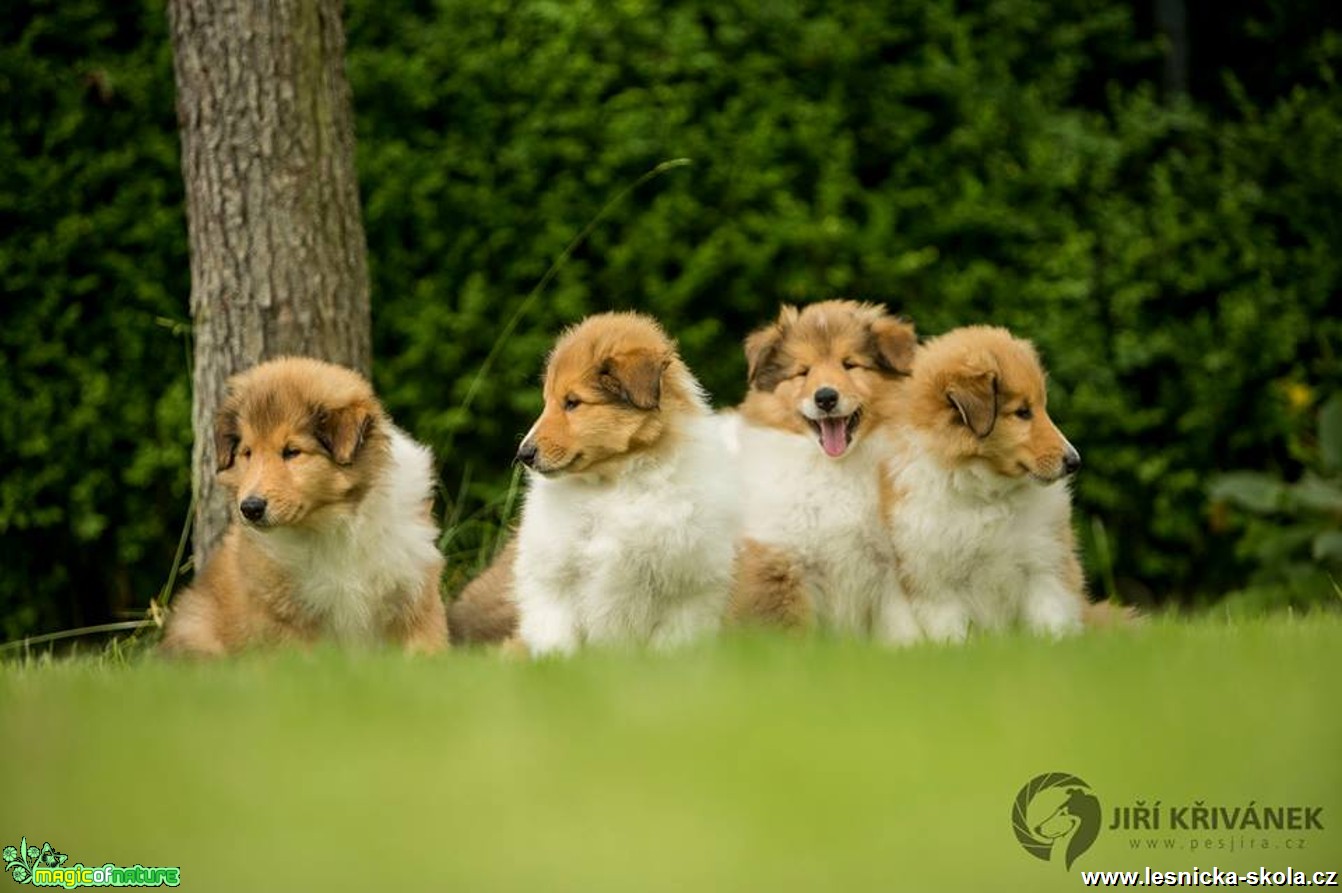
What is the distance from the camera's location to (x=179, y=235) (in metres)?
7.99

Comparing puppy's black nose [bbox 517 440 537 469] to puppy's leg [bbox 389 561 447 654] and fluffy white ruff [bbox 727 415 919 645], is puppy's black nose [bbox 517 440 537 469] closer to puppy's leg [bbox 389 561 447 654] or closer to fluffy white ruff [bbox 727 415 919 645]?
puppy's leg [bbox 389 561 447 654]

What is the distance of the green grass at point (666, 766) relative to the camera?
11.0ft

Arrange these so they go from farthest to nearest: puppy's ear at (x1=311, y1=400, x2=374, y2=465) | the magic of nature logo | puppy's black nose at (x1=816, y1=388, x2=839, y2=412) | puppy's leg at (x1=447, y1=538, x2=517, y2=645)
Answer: puppy's leg at (x1=447, y1=538, x2=517, y2=645) < puppy's black nose at (x1=816, y1=388, x2=839, y2=412) < puppy's ear at (x1=311, y1=400, x2=374, y2=465) < the magic of nature logo

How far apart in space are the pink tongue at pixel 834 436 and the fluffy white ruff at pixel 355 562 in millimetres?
1553

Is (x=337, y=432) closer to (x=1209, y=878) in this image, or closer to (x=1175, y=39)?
(x=1209, y=878)

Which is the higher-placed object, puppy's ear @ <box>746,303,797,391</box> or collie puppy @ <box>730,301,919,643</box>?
puppy's ear @ <box>746,303,797,391</box>

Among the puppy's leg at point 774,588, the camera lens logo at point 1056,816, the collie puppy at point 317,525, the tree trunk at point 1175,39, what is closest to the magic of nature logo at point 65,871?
the camera lens logo at point 1056,816

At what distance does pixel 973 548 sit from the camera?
19.9 ft

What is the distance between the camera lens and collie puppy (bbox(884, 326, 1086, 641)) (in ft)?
19.9

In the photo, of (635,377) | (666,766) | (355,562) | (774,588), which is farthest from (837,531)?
(666,766)

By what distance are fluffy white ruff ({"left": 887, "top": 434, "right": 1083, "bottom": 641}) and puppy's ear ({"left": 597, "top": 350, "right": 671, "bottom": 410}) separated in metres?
1.02

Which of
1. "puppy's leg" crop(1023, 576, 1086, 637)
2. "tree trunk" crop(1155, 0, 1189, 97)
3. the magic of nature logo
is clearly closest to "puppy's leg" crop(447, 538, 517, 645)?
"puppy's leg" crop(1023, 576, 1086, 637)

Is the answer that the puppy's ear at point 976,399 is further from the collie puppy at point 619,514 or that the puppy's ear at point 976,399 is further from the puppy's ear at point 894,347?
the collie puppy at point 619,514

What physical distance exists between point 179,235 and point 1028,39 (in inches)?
179
